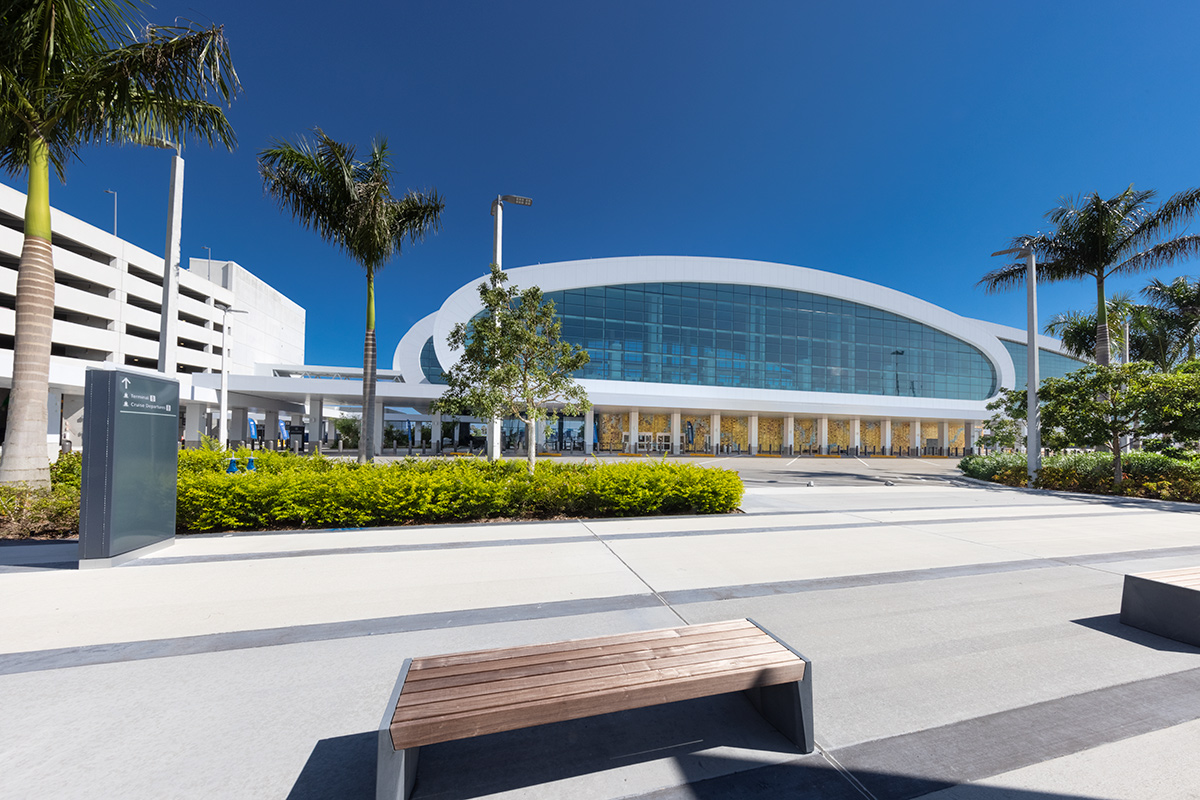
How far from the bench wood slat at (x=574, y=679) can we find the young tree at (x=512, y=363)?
890 cm

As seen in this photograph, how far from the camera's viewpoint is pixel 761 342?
134 ft

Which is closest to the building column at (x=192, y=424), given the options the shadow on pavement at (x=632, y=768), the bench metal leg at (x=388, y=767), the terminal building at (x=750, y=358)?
the terminal building at (x=750, y=358)

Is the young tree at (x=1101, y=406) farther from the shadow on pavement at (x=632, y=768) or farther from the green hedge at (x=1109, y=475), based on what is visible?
the shadow on pavement at (x=632, y=768)

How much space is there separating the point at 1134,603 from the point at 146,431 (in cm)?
1009

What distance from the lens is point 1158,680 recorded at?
128 inches

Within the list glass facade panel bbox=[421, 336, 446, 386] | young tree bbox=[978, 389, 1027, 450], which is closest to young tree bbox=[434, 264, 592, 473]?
young tree bbox=[978, 389, 1027, 450]

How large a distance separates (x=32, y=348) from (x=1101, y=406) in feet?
80.7

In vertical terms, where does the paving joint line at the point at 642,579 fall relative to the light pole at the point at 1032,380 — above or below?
below

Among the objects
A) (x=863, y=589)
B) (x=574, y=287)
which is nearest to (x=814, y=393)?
(x=574, y=287)

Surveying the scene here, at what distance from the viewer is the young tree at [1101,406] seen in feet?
46.9

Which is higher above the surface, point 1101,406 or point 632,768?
point 1101,406

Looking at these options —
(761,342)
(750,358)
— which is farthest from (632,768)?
(761,342)

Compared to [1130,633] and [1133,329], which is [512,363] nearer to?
[1130,633]

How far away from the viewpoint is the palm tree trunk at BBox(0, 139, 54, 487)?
7.77 meters
